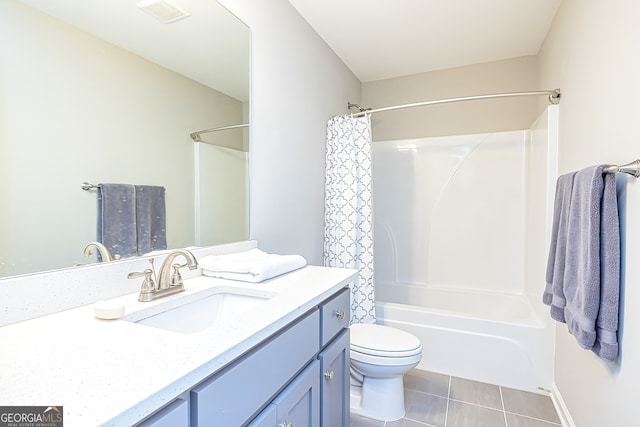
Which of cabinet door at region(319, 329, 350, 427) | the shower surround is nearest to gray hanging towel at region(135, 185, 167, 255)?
cabinet door at region(319, 329, 350, 427)

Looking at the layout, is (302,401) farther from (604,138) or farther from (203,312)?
(604,138)

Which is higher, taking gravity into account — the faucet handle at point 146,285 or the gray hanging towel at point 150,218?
the gray hanging towel at point 150,218

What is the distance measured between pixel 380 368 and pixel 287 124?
1.48 metres

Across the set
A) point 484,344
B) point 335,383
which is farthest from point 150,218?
point 484,344

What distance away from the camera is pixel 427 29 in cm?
231

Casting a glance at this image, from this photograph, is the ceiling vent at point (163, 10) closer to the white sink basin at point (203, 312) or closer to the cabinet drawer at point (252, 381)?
the white sink basin at point (203, 312)

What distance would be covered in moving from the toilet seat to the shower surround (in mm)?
521

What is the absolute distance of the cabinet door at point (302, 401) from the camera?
89cm

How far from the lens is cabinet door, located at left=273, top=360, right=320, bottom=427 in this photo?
886 mm

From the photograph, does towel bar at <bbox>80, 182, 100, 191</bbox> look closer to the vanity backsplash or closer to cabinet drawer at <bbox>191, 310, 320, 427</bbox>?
the vanity backsplash

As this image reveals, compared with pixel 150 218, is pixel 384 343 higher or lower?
lower

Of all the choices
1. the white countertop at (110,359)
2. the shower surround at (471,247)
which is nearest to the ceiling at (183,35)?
the white countertop at (110,359)

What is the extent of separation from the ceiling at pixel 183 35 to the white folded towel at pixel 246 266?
79 centimetres

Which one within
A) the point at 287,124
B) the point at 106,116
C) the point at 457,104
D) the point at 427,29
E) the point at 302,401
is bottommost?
the point at 302,401
